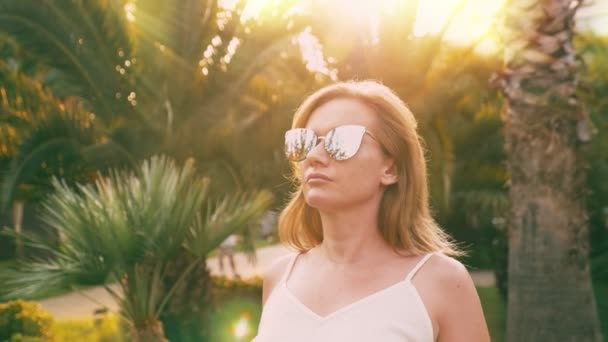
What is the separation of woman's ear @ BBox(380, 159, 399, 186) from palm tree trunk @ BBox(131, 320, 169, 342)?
14.5 feet

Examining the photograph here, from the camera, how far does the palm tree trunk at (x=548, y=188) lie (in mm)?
5297

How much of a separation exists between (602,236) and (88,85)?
9.24m

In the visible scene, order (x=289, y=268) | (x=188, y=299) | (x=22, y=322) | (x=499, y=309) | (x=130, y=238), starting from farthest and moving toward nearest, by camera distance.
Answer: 1. (x=499, y=309)
2. (x=188, y=299)
3. (x=22, y=322)
4. (x=130, y=238)
5. (x=289, y=268)

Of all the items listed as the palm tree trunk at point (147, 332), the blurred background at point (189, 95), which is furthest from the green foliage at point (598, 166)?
the palm tree trunk at point (147, 332)

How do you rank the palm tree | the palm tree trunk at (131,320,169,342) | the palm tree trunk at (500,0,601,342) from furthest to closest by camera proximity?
the palm tree trunk at (131,320,169,342) < the palm tree < the palm tree trunk at (500,0,601,342)

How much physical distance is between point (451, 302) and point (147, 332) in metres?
4.60

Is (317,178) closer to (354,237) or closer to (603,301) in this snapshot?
(354,237)

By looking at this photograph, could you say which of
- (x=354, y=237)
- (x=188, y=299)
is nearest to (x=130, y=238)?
(x=354, y=237)

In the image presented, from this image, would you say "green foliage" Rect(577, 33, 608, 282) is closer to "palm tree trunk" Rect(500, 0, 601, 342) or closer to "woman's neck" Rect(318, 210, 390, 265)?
"palm tree trunk" Rect(500, 0, 601, 342)

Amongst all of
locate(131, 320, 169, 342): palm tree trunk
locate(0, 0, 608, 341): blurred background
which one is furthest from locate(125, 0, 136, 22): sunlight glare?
locate(131, 320, 169, 342): palm tree trunk

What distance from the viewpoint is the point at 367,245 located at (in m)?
2.09

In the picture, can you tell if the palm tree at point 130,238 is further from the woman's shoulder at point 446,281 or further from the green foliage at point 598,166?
the green foliage at point 598,166

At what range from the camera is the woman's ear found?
81.7 inches

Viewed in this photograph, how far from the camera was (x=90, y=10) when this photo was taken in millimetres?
9555
